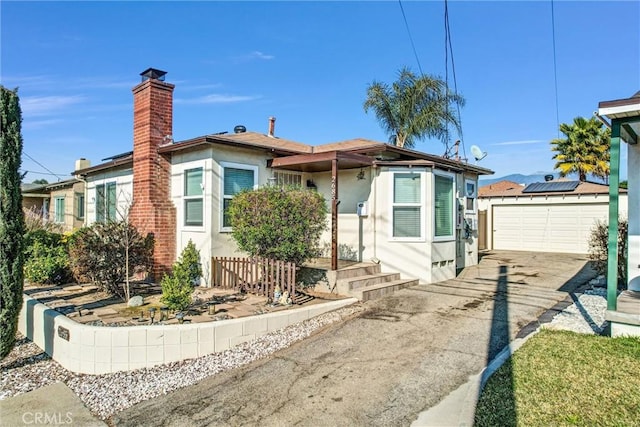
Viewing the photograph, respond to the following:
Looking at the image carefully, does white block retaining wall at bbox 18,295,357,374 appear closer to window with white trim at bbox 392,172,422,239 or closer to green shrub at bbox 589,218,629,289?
window with white trim at bbox 392,172,422,239

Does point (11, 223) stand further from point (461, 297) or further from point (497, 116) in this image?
point (497, 116)

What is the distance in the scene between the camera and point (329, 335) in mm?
6062

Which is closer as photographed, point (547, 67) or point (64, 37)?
point (64, 37)

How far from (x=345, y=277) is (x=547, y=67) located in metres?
10.2

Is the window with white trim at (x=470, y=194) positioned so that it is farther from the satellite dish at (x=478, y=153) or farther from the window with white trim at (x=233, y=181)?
the window with white trim at (x=233, y=181)

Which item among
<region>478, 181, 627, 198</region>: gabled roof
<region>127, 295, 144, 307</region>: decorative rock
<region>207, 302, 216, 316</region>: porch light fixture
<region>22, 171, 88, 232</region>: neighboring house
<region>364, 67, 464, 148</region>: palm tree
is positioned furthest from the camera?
<region>364, 67, 464, 148</region>: palm tree

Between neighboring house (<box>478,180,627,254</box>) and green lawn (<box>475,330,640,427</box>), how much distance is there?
13.5m

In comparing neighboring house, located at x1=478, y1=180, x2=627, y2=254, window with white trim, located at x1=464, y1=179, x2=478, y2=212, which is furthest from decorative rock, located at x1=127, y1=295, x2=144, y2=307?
neighboring house, located at x1=478, y1=180, x2=627, y2=254

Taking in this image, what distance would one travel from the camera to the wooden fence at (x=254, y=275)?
7.33 meters

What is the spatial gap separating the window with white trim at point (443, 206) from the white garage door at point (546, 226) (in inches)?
373

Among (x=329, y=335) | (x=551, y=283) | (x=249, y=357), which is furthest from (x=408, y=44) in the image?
(x=249, y=357)

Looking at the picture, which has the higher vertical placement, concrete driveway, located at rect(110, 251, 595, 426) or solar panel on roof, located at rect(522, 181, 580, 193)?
solar panel on roof, located at rect(522, 181, 580, 193)

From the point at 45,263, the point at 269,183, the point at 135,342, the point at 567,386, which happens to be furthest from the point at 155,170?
the point at 567,386

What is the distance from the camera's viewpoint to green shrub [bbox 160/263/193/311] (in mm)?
6164
